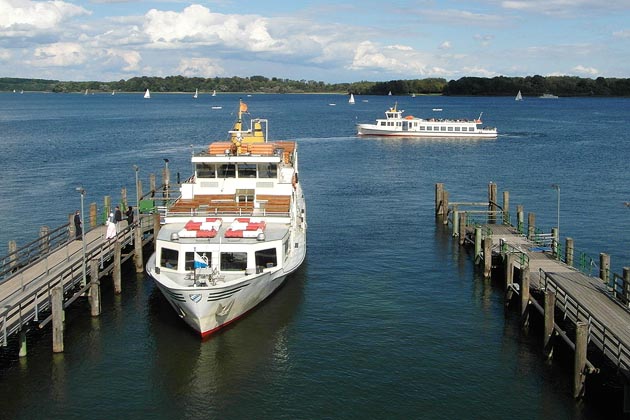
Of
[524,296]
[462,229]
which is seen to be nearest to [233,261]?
[524,296]

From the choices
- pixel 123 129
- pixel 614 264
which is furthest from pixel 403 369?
pixel 123 129

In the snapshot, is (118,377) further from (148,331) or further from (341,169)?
(341,169)

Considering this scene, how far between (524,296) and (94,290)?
20224 mm

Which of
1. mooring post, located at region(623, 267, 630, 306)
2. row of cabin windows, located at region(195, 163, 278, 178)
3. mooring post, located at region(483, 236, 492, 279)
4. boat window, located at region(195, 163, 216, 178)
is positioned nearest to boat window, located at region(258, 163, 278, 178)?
row of cabin windows, located at region(195, 163, 278, 178)

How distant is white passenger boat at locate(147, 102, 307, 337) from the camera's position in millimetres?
32594

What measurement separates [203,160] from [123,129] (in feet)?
401

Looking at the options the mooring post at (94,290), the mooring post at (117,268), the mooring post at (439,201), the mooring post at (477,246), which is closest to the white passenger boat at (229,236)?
the mooring post at (117,268)

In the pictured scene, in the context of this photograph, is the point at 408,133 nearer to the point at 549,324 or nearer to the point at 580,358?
the point at 549,324

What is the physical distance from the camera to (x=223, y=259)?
3475cm

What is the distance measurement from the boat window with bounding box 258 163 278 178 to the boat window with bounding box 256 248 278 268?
7.99 metres

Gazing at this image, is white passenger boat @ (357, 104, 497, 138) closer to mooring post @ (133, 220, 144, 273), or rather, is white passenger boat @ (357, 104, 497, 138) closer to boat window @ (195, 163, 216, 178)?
boat window @ (195, 163, 216, 178)

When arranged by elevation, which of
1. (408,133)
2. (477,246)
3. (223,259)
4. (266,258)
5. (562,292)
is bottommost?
(477,246)

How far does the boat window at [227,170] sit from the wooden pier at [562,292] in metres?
15.0

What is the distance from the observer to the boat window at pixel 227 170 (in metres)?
43.2
